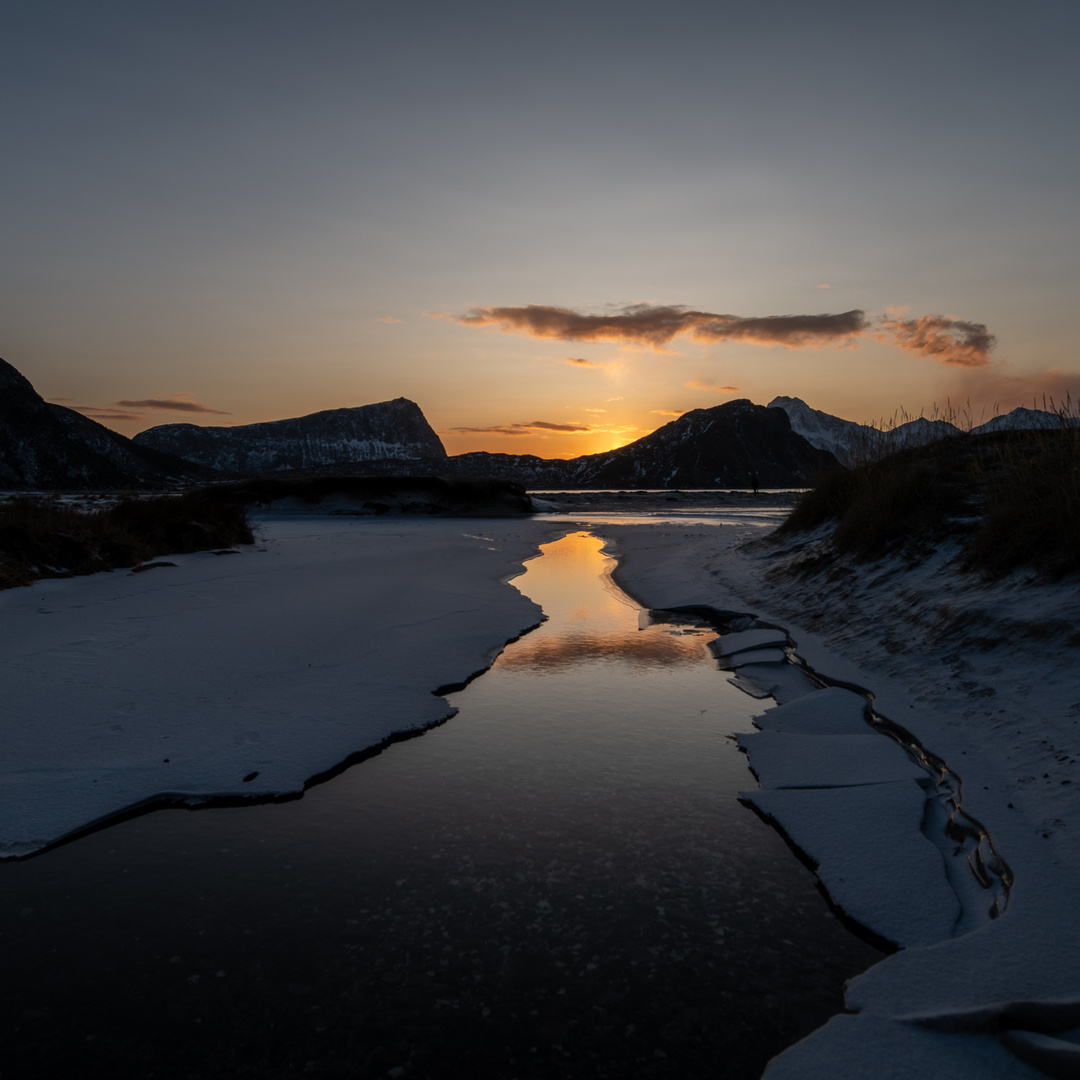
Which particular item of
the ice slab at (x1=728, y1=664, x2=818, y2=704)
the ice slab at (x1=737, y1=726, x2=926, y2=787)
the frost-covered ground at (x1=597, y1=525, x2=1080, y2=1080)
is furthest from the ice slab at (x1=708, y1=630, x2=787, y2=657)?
the ice slab at (x1=737, y1=726, x2=926, y2=787)

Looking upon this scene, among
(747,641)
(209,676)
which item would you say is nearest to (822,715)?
(747,641)

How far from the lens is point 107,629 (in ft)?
21.3

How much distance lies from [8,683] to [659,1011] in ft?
16.7

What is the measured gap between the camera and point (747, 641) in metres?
7.03

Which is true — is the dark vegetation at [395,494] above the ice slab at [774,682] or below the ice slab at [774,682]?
above

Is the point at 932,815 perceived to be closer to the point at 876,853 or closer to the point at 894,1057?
the point at 876,853

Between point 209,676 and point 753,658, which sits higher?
point 209,676

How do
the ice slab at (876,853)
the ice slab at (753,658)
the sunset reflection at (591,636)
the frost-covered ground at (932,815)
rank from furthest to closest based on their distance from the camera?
the sunset reflection at (591,636) < the ice slab at (753,658) < the ice slab at (876,853) < the frost-covered ground at (932,815)

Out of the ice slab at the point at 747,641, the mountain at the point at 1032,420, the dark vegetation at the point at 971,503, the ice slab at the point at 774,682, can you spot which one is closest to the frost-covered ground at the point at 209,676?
the ice slab at the point at 747,641

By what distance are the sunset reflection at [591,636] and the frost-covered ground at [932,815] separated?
2.25 feet

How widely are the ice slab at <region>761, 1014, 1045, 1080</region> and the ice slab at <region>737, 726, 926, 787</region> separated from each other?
5.94 ft

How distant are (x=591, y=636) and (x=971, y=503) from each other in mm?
4994

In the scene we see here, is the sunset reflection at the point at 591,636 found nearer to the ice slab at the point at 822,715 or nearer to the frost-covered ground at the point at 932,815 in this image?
the frost-covered ground at the point at 932,815

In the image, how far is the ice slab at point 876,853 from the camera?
8.60ft
